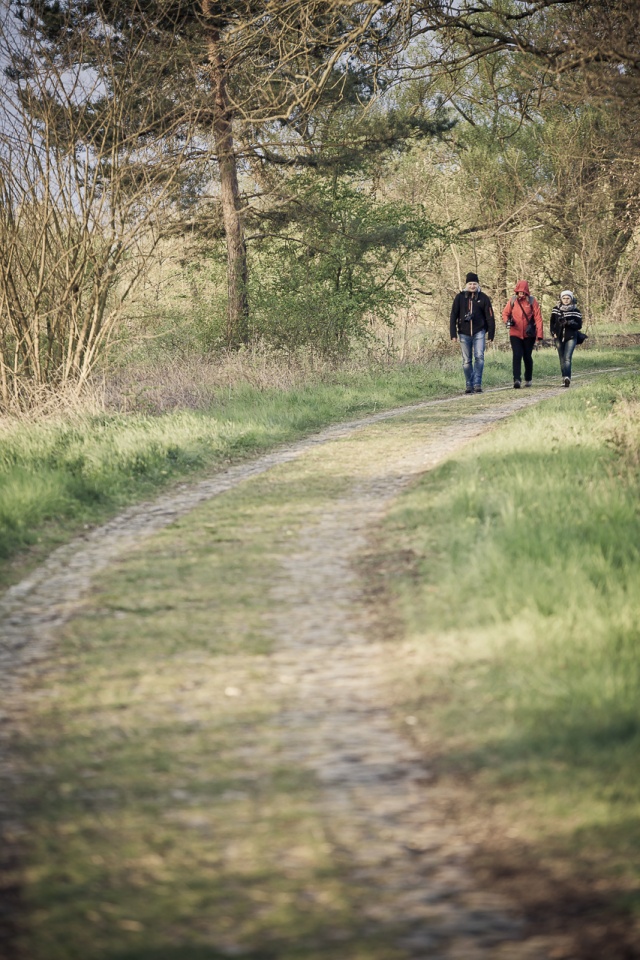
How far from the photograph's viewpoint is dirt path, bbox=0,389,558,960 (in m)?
2.60

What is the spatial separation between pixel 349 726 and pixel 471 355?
15.0 meters

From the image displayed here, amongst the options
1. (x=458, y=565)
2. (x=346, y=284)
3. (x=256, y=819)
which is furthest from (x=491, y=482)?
(x=346, y=284)

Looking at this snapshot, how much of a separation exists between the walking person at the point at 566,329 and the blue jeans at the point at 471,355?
163cm

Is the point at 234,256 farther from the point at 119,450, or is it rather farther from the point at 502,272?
the point at 502,272

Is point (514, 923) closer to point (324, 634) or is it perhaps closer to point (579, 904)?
point (579, 904)

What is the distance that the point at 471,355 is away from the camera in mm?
18172

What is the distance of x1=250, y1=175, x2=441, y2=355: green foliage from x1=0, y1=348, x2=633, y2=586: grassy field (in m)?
3.87

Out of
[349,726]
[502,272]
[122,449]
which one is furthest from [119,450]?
[502,272]

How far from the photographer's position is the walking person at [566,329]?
18766 millimetres

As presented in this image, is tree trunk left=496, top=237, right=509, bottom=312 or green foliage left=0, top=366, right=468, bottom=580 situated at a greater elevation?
tree trunk left=496, top=237, right=509, bottom=312

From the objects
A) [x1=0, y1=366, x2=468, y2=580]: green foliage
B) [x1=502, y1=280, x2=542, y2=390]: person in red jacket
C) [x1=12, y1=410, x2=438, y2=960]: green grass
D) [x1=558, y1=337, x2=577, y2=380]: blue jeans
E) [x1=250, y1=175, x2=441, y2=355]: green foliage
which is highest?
[x1=250, y1=175, x2=441, y2=355]: green foliage

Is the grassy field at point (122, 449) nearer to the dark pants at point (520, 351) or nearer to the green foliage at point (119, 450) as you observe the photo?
the green foliage at point (119, 450)

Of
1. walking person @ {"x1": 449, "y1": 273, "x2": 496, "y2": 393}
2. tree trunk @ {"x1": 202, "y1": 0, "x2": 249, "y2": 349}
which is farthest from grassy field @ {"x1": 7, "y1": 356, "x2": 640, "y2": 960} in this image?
tree trunk @ {"x1": 202, "y1": 0, "x2": 249, "y2": 349}

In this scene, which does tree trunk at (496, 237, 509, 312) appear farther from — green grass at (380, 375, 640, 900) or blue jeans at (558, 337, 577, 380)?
green grass at (380, 375, 640, 900)
